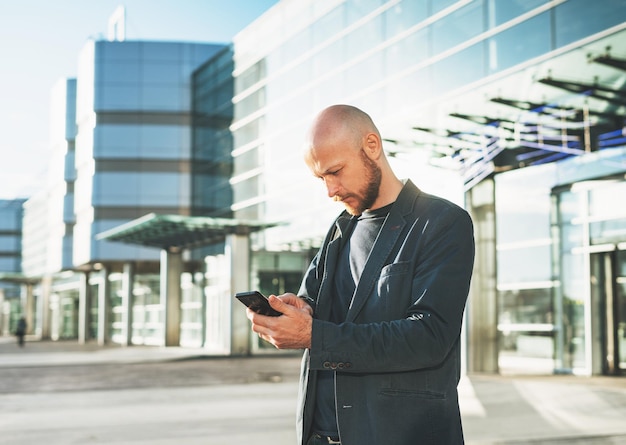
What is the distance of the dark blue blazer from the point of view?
7.16 feet

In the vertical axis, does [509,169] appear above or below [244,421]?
above

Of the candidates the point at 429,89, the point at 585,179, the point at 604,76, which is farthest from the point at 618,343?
the point at 429,89

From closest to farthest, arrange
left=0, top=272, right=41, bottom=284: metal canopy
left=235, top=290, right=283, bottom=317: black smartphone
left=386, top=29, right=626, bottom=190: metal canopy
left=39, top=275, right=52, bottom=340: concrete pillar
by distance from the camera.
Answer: left=235, top=290, right=283, bottom=317: black smartphone
left=386, top=29, right=626, bottom=190: metal canopy
left=39, top=275, right=52, bottom=340: concrete pillar
left=0, top=272, right=41, bottom=284: metal canopy

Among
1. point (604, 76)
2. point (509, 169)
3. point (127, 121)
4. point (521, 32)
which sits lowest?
point (509, 169)

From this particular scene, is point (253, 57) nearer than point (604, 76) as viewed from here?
No

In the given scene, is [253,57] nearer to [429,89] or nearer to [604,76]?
[429,89]

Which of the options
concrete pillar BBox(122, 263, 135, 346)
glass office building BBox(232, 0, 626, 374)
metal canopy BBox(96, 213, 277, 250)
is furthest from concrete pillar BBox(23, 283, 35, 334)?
glass office building BBox(232, 0, 626, 374)

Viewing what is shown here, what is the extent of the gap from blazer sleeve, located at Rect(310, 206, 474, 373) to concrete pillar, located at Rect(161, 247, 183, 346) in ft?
103

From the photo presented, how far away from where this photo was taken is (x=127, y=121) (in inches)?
1578

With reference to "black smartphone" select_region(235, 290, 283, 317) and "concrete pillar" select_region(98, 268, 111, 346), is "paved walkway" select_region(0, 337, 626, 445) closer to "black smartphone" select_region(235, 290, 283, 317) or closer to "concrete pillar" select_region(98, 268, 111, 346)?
"black smartphone" select_region(235, 290, 283, 317)

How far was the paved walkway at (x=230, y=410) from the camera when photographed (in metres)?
8.12

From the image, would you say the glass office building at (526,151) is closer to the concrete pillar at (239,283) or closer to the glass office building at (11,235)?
the concrete pillar at (239,283)

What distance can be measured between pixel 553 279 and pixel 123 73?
2748 centimetres

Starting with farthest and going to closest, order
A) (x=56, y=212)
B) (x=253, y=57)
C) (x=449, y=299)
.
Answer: (x=56, y=212) < (x=253, y=57) < (x=449, y=299)
